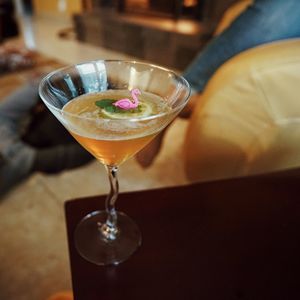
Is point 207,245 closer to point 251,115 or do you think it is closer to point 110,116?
point 110,116

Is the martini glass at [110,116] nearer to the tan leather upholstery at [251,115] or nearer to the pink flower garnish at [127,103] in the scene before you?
the pink flower garnish at [127,103]

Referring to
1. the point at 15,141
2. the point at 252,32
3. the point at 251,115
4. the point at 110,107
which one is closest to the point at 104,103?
the point at 110,107

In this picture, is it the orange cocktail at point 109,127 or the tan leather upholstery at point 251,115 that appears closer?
the orange cocktail at point 109,127

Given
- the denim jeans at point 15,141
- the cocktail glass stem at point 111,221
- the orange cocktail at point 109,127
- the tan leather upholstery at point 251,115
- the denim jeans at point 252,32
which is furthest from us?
the denim jeans at point 15,141

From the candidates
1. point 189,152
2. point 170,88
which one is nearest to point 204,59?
point 189,152

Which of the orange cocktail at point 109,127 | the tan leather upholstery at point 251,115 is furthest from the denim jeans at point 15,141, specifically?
the orange cocktail at point 109,127

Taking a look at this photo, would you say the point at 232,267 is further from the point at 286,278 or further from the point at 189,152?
the point at 189,152
